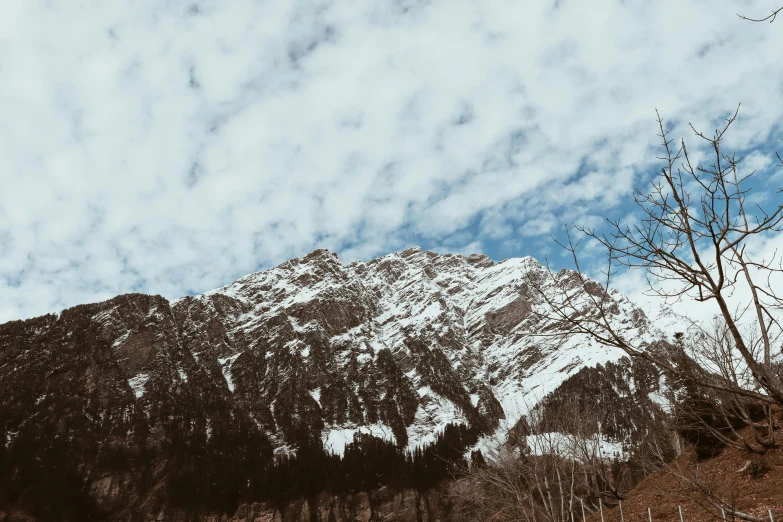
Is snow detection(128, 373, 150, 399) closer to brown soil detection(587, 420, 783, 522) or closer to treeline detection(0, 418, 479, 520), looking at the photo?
treeline detection(0, 418, 479, 520)

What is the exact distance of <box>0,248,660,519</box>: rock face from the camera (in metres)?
113

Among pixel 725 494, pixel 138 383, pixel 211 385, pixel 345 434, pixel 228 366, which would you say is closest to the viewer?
pixel 725 494

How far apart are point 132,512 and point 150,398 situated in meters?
36.4

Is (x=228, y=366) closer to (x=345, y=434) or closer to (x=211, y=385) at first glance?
(x=211, y=385)

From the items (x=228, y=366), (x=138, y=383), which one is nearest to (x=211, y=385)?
(x=228, y=366)

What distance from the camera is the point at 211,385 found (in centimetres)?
14700

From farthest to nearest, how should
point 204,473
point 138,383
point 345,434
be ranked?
point 345,434 < point 138,383 < point 204,473

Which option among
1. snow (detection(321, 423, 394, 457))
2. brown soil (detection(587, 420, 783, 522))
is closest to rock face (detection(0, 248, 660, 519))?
snow (detection(321, 423, 394, 457))

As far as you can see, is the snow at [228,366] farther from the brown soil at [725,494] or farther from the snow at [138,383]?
the brown soil at [725,494]

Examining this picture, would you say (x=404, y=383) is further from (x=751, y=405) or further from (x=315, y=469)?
(x=751, y=405)

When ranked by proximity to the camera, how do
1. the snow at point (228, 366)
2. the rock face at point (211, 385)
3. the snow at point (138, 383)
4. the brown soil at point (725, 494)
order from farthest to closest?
the snow at point (228, 366), the snow at point (138, 383), the rock face at point (211, 385), the brown soil at point (725, 494)

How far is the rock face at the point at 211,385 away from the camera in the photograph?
371 feet

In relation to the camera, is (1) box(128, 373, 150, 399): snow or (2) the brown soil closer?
(2) the brown soil

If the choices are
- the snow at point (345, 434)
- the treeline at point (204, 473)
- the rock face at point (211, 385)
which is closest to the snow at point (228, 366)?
the rock face at point (211, 385)
